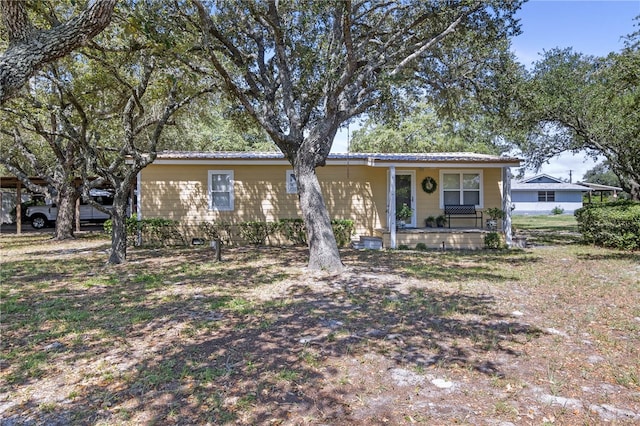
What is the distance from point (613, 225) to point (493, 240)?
10.6 ft

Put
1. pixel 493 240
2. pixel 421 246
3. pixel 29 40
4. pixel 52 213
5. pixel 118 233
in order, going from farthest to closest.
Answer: pixel 52 213, pixel 493 240, pixel 421 246, pixel 118 233, pixel 29 40

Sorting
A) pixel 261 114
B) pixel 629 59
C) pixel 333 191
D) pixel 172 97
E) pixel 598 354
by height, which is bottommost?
pixel 598 354

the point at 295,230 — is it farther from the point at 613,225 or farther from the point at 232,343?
the point at 613,225

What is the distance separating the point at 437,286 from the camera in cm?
708

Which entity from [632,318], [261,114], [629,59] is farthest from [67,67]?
[629,59]

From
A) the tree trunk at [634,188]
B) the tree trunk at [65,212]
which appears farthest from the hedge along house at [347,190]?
the tree trunk at [634,188]

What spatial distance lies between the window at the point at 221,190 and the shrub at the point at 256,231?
86cm

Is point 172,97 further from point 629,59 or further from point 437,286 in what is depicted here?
point 629,59

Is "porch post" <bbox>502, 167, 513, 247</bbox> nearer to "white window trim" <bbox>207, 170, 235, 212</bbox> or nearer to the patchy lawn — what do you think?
the patchy lawn

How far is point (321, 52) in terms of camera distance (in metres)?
9.45

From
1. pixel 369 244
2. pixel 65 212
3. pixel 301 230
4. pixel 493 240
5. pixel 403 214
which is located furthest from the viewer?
pixel 65 212

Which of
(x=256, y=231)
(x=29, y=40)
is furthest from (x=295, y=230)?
(x=29, y=40)

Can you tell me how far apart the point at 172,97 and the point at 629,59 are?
11.0 m

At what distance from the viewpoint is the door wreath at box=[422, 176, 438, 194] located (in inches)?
546
